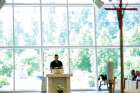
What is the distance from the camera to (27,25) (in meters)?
11.8

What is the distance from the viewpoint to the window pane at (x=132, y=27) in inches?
470

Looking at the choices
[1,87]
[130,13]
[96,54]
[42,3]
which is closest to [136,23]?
[130,13]

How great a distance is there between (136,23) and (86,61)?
2.19m

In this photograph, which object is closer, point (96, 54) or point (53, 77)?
point (53, 77)

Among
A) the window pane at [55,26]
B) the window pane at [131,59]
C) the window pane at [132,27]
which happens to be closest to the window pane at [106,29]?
the window pane at [132,27]

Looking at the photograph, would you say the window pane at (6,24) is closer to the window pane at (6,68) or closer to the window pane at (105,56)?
the window pane at (6,68)

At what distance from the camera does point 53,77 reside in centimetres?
752

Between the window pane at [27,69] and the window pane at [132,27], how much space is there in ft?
10.3

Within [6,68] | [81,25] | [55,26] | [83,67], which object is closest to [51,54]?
[55,26]

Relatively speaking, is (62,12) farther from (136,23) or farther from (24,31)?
(136,23)

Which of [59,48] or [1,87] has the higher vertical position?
[59,48]

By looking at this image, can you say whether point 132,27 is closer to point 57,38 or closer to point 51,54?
point 57,38

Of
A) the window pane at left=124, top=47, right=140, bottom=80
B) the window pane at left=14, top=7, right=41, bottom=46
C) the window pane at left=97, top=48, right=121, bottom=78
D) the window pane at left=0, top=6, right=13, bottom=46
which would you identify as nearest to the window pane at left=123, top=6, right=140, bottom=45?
the window pane at left=124, top=47, right=140, bottom=80

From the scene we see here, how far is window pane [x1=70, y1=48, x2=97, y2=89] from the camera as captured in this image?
11898 millimetres
